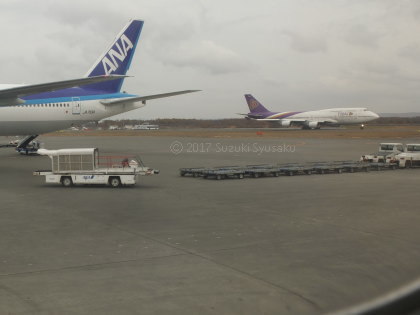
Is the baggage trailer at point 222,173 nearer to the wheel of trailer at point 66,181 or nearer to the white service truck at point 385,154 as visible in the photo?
the wheel of trailer at point 66,181

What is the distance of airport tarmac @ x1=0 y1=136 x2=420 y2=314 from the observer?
6.90 metres

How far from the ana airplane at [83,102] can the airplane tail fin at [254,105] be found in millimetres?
71738

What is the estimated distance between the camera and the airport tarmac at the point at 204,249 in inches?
272

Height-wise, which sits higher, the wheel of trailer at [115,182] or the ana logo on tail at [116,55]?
the ana logo on tail at [116,55]

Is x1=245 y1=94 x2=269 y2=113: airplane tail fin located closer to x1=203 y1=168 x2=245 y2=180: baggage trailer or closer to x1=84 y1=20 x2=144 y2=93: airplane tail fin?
x1=84 y1=20 x2=144 y2=93: airplane tail fin

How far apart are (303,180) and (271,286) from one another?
1640 cm

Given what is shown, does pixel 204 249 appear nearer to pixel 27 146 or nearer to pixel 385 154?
pixel 385 154

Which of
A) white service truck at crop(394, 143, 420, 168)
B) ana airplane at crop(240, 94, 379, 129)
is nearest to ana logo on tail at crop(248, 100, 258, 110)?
ana airplane at crop(240, 94, 379, 129)

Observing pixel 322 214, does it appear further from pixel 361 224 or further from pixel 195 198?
pixel 195 198

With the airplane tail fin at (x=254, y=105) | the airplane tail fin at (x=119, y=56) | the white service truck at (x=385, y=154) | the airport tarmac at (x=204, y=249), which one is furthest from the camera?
the airplane tail fin at (x=254, y=105)

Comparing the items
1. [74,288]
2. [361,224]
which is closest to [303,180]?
[361,224]

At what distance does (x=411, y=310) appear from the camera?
6.91 ft

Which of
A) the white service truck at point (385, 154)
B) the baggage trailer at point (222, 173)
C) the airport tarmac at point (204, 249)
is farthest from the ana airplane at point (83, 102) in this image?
the airport tarmac at point (204, 249)

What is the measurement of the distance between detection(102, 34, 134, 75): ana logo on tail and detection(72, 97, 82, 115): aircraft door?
4.39 metres
